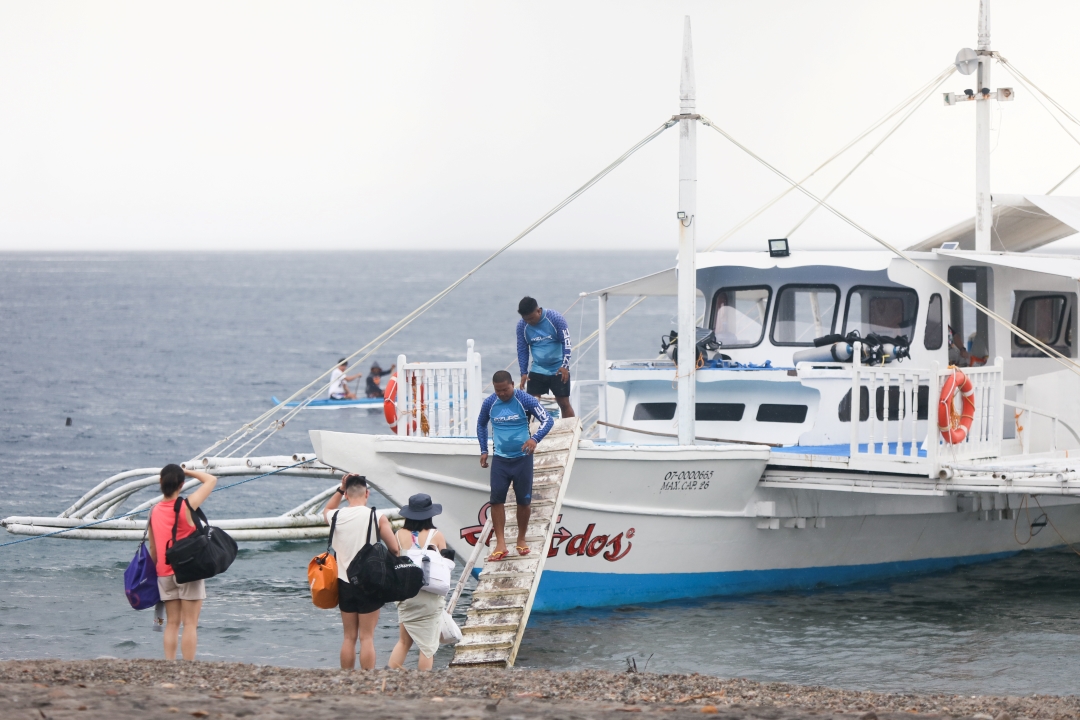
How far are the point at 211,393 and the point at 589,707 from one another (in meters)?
42.3

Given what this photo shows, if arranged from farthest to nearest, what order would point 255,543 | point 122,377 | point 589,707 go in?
point 122,377 < point 255,543 < point 589,707

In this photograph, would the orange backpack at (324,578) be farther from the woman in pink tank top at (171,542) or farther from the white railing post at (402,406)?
the white railing post at (402,406)

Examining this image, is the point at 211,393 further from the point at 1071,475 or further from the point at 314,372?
the point at 1071,475

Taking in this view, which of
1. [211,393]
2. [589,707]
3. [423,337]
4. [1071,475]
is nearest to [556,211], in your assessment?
[1071,475]

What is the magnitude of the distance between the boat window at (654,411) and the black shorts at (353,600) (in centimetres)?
649

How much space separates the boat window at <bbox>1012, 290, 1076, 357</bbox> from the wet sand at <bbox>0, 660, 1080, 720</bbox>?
762 centimetres

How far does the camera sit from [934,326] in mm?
14742

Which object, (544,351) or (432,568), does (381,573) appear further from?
(544,351)

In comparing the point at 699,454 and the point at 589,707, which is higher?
the point at 699,454

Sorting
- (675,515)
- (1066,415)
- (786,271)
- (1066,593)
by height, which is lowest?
Answer: (1066,593)

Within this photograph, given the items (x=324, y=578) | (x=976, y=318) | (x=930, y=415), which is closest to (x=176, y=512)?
(x=324, y=578)

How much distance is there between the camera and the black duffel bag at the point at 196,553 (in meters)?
8.59

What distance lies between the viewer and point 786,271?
595 inches

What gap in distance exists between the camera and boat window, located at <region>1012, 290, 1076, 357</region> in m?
15.7
